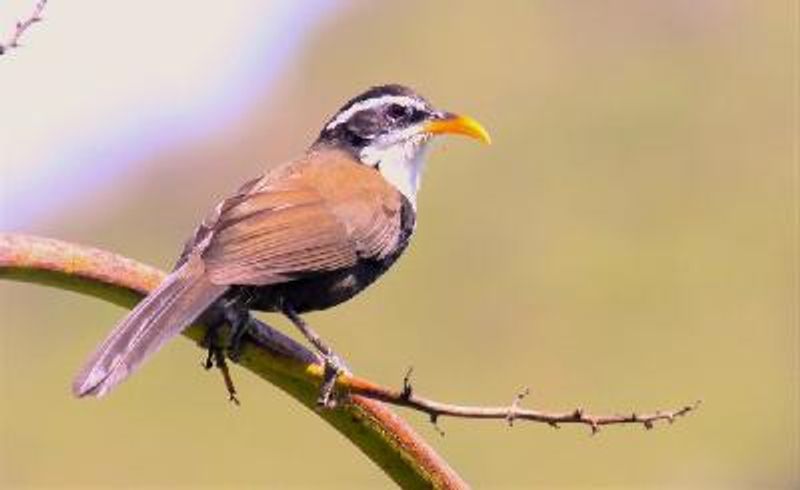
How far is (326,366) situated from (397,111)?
2.71 meters

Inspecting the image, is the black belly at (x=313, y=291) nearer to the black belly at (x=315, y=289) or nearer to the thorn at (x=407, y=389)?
the black belly at (x=315, y=289)

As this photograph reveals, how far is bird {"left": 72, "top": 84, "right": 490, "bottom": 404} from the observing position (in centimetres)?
572

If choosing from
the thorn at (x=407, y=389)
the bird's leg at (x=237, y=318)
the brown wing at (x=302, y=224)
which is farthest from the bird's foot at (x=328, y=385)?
the brown wing at (x=302, y=224)

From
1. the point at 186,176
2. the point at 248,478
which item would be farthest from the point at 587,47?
the point at 248,478

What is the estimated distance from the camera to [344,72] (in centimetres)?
7106

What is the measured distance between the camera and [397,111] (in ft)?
26.1

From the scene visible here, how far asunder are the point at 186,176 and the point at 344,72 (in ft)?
32.4

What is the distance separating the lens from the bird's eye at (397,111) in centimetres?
795

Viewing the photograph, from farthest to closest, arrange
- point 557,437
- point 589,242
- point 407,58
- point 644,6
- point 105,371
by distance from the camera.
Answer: point 644,6 < point 407,58 < point 589,242 < point 557,437 < point 105,371

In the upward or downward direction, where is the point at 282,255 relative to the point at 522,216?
upward

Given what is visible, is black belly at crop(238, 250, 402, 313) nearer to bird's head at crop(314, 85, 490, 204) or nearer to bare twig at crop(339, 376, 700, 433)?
bird's head at crop(314, 85, 490, 204)

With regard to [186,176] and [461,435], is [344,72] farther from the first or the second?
[461,435]

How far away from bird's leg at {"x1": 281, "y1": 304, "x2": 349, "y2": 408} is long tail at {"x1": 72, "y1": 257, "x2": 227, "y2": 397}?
327 millimetres

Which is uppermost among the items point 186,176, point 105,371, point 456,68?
point 105,371
